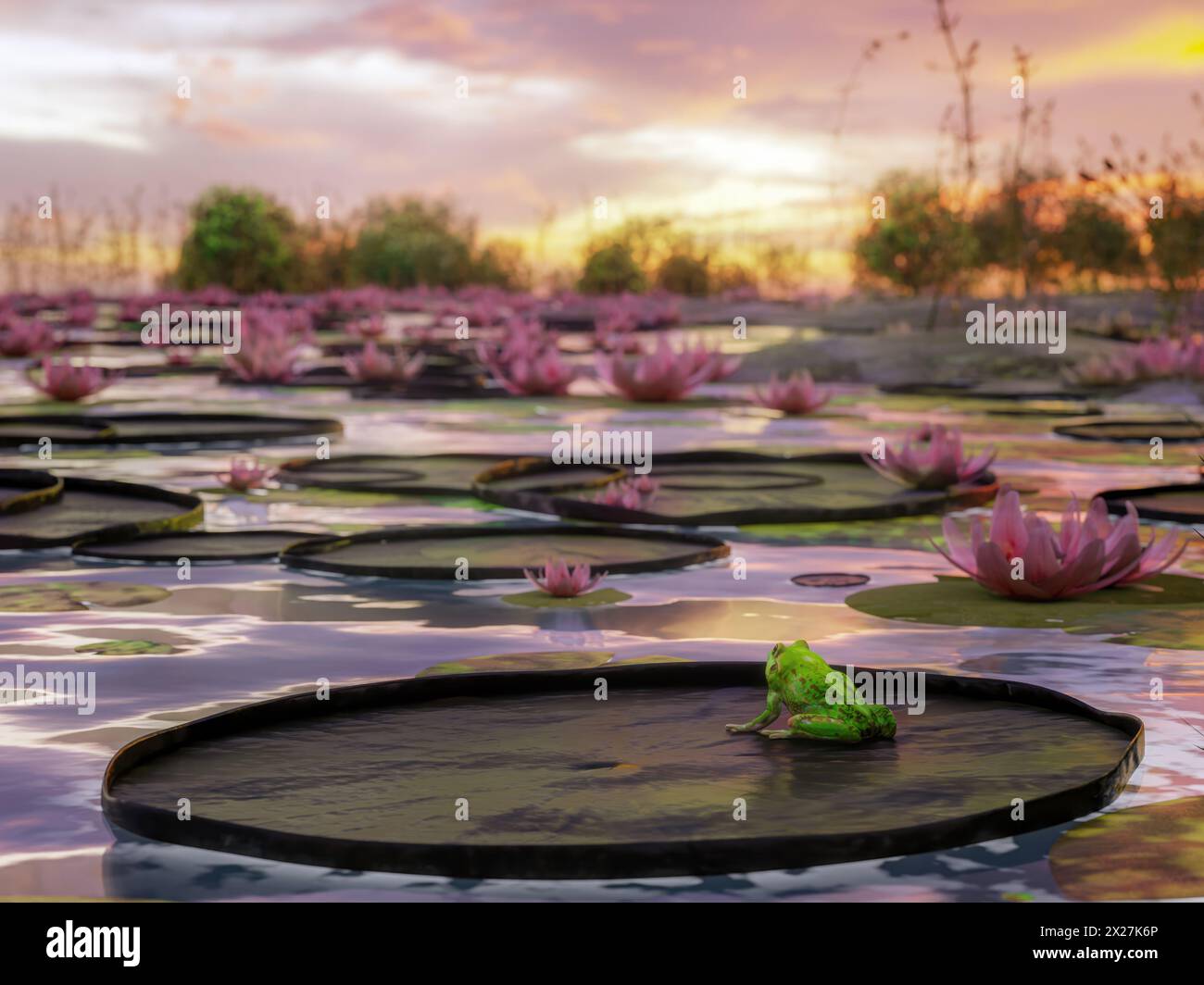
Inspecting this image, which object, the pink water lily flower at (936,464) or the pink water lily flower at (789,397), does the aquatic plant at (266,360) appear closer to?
the pink water lily flower at (789,397)

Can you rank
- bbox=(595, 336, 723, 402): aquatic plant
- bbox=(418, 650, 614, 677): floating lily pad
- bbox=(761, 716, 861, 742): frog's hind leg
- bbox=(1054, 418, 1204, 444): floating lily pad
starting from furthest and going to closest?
bbox=(595, 336, 723, 402): aquatic plant < bbox=(1054, 418, 1204, 444): floating lily pad < bbox=(418, 650, 614, 677): floating lily pad < bbox=(761, 716, 861, 742): frog's hind leg

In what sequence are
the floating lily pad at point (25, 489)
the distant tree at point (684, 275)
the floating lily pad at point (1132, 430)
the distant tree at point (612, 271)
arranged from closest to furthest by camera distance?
the floating lily pad at point (25, 489)
the floating lily pad at point (1132, 430)
the distant tree at point (612, 271)
the distant tree at point (684, 275)

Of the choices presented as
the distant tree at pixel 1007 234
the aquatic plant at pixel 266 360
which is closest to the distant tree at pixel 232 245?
the distant tree at pixel 1007 234

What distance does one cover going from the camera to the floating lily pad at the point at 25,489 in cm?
772

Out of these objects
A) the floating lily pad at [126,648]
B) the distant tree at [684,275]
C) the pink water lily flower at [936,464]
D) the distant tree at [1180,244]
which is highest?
the distant tree at [684,275]

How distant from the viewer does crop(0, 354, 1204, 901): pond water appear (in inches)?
122

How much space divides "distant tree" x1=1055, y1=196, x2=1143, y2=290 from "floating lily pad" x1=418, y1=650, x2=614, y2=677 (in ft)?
88.2

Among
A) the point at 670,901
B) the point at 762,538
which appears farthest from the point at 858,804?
the point at 762,538

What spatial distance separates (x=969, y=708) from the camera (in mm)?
4199

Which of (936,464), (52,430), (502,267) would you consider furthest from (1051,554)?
(502,267)

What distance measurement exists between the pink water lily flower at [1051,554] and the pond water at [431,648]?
366 mm

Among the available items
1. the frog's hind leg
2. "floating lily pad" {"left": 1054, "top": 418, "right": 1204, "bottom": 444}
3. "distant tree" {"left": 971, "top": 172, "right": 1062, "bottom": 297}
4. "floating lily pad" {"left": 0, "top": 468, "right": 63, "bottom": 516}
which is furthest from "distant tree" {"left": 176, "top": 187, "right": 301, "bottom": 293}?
the frog's hind leg

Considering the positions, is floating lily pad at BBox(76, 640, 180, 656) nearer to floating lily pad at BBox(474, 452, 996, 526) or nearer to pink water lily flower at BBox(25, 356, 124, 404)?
floating lily pad at BBox(474, 452, 996, 526)
